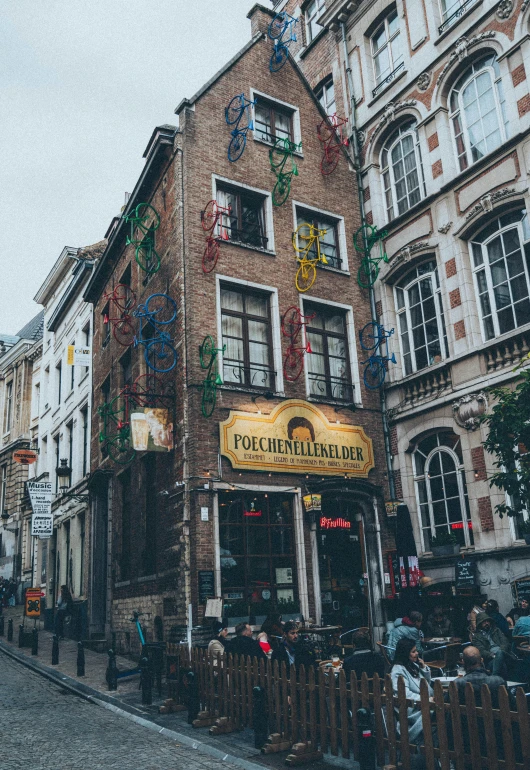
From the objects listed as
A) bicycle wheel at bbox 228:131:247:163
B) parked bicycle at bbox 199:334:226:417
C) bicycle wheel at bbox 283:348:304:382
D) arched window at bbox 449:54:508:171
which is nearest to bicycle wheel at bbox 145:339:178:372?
parked bicycle at bbox 199:334:226:417

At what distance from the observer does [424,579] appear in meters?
15.9

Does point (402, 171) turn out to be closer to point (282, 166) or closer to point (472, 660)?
point (282, 166)

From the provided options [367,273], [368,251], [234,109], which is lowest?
[367,273]

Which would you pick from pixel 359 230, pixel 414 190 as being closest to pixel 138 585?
pixel 359 230

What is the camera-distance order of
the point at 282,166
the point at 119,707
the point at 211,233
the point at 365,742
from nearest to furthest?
1. the point at 365,742
2. the point at 119,707
3. the point at 211,233
4. the point at 282,166

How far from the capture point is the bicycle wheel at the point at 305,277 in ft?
59.2

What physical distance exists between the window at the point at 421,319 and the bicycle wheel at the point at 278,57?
712 centimetres

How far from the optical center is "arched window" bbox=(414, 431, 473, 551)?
16375 millimetres

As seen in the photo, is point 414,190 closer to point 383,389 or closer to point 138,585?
point 383,389

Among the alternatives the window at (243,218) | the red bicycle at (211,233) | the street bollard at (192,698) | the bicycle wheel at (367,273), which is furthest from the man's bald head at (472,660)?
the bicycle wheel at (367,273)

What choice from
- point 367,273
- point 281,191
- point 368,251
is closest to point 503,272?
point 367,273

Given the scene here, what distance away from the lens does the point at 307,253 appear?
60.7 ft

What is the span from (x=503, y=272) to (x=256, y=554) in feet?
28.2

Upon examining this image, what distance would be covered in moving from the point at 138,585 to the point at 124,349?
7.06 m
